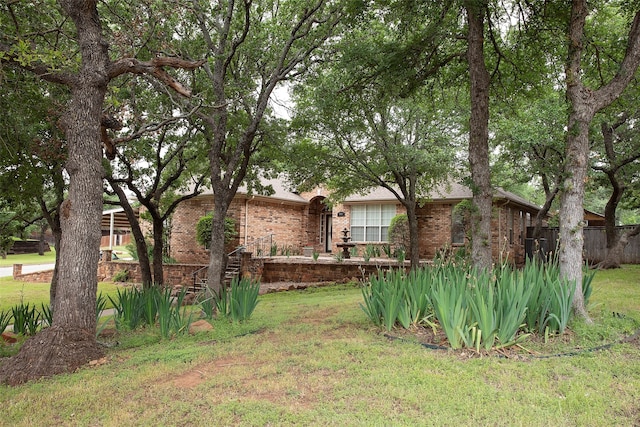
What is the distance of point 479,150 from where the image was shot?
7047 mm

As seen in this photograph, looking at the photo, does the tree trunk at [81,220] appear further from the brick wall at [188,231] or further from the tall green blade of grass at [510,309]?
the brick wall at [188,231]

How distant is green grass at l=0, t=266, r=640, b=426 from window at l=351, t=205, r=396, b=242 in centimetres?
1472

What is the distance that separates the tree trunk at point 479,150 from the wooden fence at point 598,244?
1361 centimetres

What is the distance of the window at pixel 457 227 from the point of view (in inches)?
730

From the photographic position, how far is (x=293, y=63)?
9.68 m

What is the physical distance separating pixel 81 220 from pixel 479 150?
5.91m

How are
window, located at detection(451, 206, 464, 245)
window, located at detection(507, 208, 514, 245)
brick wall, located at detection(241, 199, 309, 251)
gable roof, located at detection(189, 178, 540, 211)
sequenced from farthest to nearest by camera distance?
brick wall, located at detection(241, 199, 309, 251) < window, located at detection(507, 208, 514, 245) < window, located at detection(451, 206, 464, 245) < gable roof, located at detection(189, 178, 540, 211)

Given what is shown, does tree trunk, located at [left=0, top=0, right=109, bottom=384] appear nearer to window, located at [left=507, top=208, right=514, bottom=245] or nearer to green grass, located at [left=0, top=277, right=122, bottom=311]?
green grass, located at [left=0, top=277, right=122, bottom=311]

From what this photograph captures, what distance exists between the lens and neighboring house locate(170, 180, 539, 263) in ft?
61.1

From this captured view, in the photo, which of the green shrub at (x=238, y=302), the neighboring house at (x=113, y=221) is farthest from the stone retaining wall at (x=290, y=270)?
the green shrub at (x=238, y=302)

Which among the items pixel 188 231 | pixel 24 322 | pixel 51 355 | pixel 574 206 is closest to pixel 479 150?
pixel 574 206

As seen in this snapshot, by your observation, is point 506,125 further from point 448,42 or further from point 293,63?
point 293,63

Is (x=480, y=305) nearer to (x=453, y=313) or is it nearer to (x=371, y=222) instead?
(x=453, y=313)

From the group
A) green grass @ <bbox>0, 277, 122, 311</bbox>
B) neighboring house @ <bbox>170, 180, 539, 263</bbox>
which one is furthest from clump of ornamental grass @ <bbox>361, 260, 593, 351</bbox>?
neighboring house @ <bbox>170, 180, 539, 263</bbox>
